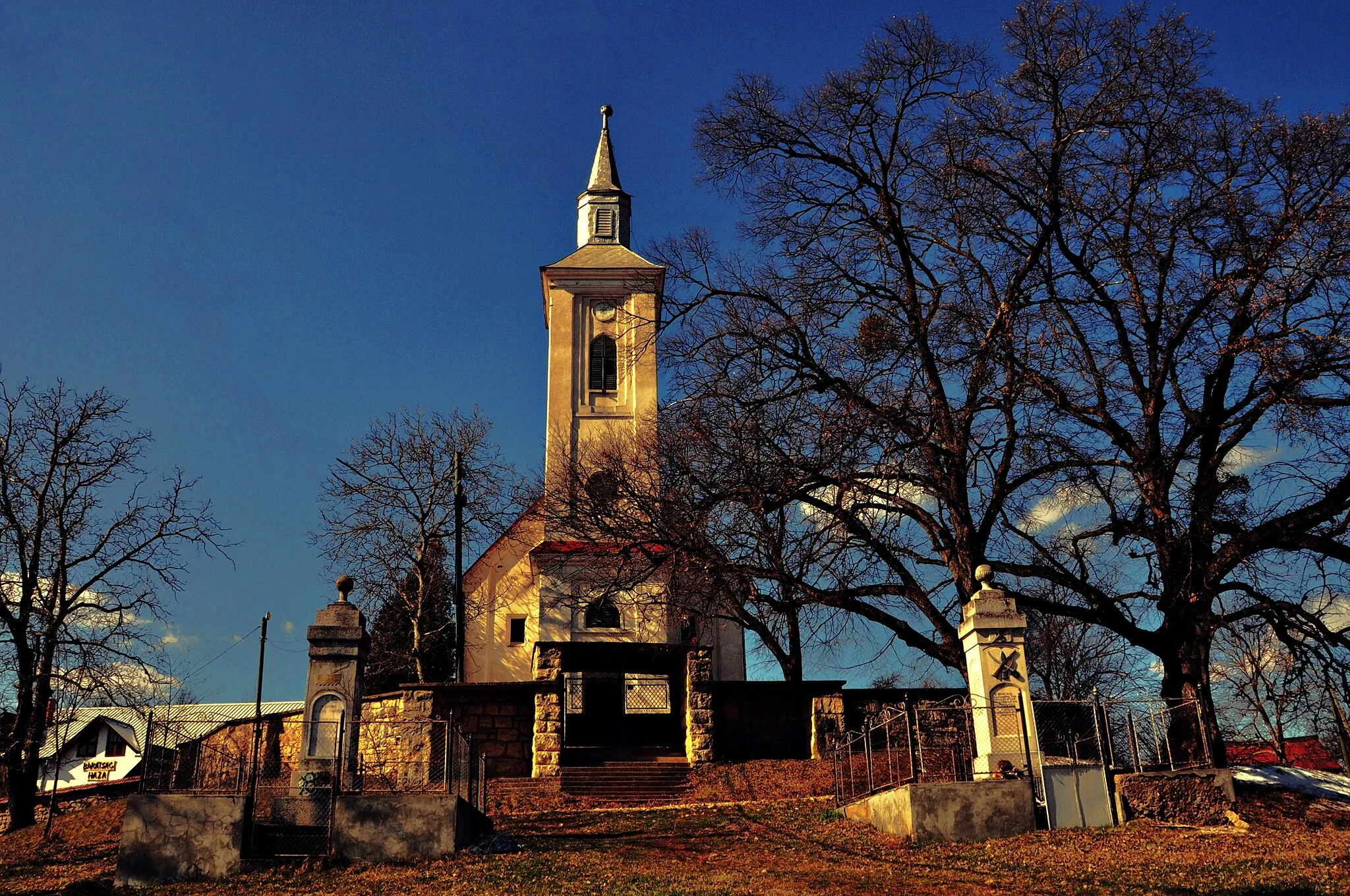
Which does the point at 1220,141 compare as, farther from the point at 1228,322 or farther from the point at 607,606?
the point at 607,606

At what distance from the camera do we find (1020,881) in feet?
37.4

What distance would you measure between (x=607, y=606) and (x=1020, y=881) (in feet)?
71.2

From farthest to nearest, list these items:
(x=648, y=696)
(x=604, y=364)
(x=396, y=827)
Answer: (x=604, y=364) → (x=648, y=696) → (x=396, y=827)

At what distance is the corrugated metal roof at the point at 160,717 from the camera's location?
1967cm

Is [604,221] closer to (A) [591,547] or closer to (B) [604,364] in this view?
(B) [604,364]

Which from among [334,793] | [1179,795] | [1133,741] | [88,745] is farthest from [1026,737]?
[88,745]

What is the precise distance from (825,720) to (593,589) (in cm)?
632

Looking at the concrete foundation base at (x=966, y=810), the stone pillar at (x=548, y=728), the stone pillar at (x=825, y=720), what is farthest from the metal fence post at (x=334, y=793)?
the stone pillar at (x=825, y=720)

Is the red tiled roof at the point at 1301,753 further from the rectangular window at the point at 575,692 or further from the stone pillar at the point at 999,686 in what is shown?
the stone pillar at the point at 999,686

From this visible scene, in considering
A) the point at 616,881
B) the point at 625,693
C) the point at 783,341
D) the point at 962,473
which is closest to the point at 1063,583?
the point at 962,473

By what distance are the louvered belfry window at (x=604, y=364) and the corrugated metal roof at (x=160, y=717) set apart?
1404 centimetres

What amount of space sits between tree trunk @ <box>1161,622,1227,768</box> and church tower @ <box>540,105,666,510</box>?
67.0ft

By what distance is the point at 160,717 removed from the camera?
20344 millimetres

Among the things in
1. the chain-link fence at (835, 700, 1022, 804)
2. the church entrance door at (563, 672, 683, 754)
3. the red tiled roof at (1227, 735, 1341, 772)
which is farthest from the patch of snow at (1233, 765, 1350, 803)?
the church entrance door at (563, 672, 683, 754)
